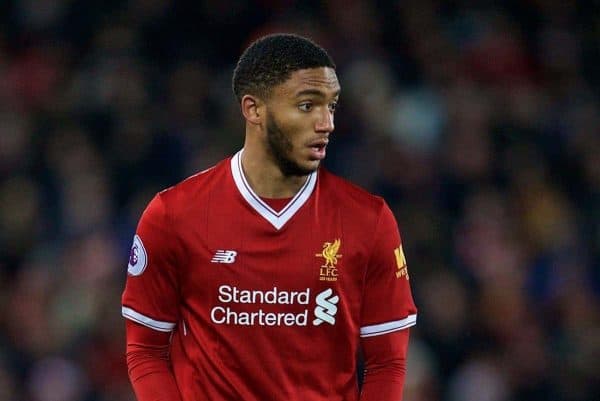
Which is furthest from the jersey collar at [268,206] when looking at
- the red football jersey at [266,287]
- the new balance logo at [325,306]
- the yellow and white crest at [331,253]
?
the new balance logo at [325,306]

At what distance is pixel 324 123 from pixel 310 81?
134 mm

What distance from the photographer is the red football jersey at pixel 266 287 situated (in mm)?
4320

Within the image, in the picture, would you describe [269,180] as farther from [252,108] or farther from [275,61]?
[275,61]

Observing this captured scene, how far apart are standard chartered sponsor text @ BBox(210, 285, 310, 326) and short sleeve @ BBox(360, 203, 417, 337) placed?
0.21m

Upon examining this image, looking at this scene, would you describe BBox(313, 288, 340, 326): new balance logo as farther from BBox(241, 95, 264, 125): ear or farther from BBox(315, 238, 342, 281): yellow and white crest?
BBox(241, 95, 264, 125): ear

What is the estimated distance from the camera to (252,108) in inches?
172

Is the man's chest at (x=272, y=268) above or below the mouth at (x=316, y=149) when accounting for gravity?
below

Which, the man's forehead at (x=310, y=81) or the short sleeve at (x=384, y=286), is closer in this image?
the man's forehead at (x=310, y=81)

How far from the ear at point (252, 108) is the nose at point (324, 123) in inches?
8.2

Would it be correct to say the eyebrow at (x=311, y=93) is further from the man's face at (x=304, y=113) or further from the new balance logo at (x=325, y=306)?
the new balance logo at (x=325, y=306)

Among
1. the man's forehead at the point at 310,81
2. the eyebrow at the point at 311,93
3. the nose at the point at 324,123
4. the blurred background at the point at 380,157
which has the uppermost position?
the man's forehead at the point at 310,81

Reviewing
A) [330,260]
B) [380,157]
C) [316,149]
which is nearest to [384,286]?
[330,260]

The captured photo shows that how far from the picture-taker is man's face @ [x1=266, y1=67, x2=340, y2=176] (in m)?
4.23

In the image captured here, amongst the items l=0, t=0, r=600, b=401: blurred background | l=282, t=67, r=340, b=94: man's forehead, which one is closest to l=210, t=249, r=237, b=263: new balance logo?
l=282, t=67, r=340, b=94: man's forehead
